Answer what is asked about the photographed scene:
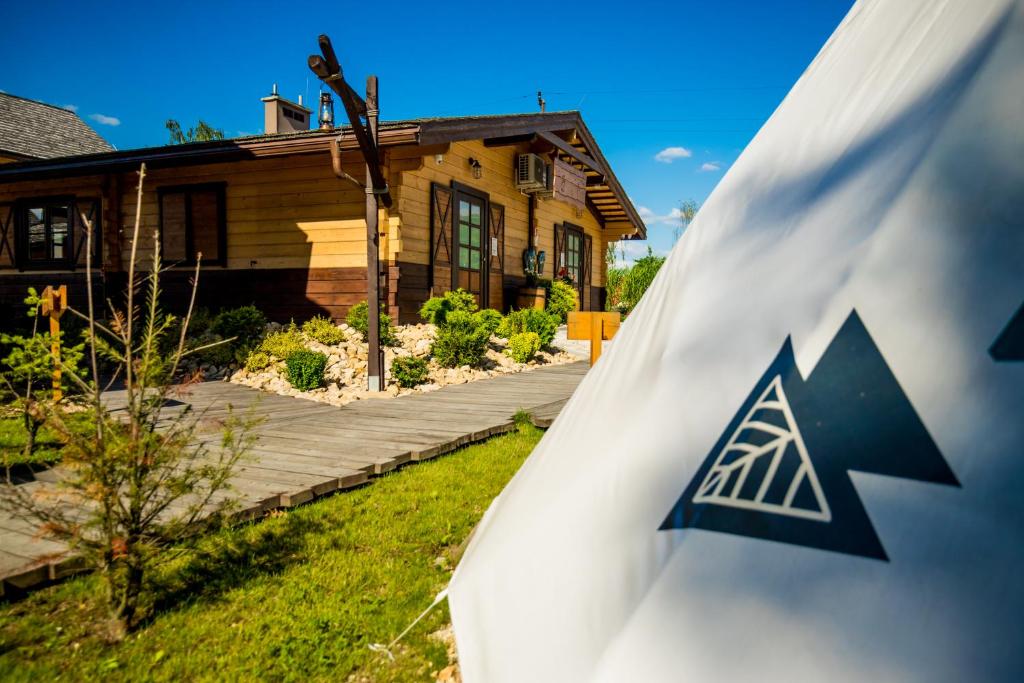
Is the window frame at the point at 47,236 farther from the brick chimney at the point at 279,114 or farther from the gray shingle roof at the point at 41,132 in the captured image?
the gray shingle roof at the point at 41,132

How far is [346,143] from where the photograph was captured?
353 inches

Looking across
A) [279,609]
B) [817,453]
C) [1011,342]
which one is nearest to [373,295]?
[279,609]

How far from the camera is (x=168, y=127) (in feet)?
127

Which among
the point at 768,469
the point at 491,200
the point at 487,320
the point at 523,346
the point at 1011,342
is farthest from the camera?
the point at 491,200

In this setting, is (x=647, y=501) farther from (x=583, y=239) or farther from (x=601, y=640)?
(x=583, y=239)

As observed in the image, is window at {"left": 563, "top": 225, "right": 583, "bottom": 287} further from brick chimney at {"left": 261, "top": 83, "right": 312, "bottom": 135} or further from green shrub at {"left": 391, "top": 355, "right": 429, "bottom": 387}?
green shrub at {"left": 391, "top": 355, "right": 429, "bottom": 387}

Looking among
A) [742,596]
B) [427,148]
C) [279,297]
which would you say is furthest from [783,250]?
[279,297]

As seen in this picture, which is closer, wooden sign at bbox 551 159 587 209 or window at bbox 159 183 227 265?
window at bbox 159 183 227 265

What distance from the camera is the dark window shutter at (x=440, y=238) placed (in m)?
11.0

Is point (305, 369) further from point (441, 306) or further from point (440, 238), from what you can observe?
point (440, 238)

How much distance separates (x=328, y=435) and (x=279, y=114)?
1350 centimetres

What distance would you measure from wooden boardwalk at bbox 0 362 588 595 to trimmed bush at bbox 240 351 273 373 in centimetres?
44

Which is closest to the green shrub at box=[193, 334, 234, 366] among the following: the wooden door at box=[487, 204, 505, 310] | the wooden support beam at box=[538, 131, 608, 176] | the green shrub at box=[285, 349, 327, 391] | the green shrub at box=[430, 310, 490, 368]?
the green shrub at box=[285, 349, 327, 391]

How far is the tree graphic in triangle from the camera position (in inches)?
38.5
